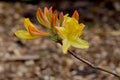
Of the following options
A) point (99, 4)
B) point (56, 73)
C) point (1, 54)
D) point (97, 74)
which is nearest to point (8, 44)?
point (1, 54)

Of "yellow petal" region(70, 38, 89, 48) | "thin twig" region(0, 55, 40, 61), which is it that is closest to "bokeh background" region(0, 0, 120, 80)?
"thin twig" region(0, 55, 40, 61)

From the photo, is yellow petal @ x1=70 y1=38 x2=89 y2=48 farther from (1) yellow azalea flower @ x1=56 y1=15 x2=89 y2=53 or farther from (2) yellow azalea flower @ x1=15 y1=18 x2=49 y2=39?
(2) yellow azalea flower @ x1=15 y1=18 x2=49 y2=39

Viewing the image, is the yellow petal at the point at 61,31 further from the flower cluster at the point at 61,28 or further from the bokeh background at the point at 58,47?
the bokeh background at the point at 58,47

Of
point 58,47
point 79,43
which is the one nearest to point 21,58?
point 58,47

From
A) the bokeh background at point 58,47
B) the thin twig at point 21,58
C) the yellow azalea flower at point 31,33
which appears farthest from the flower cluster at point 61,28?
the thin twig at point 21,58

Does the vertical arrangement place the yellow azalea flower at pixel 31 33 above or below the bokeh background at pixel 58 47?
above

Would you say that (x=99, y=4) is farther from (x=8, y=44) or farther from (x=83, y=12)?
(x=8, y=44)
